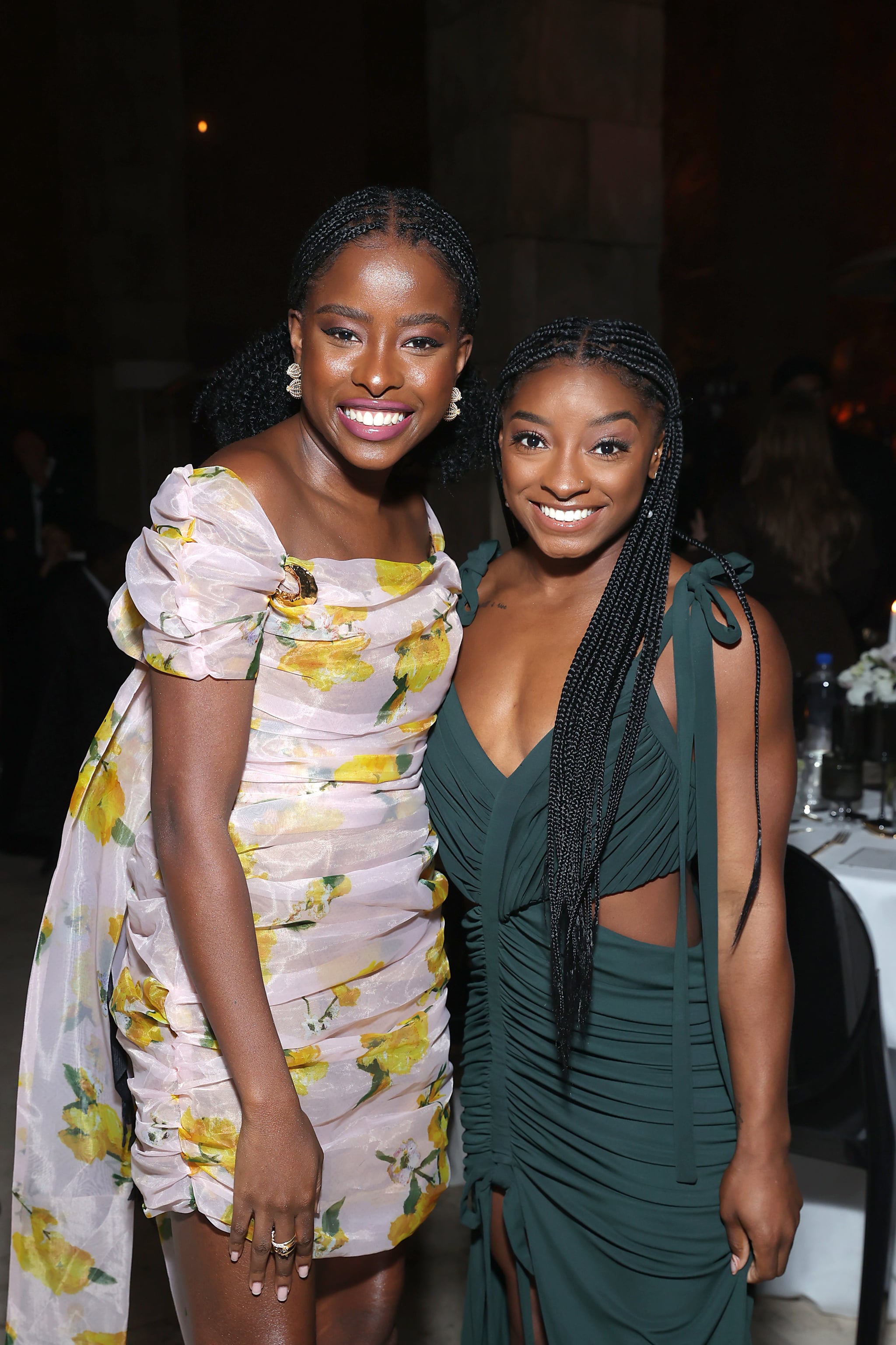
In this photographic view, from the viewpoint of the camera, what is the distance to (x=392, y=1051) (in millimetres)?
1520

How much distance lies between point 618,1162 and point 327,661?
0.78 metres

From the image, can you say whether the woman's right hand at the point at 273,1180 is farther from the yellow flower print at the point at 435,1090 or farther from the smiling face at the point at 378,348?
the smiling face at the point at 378,348

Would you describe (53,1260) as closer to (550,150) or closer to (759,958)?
(759,958)

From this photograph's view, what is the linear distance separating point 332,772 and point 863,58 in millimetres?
8037

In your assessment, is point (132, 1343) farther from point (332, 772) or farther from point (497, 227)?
point (497, 227)

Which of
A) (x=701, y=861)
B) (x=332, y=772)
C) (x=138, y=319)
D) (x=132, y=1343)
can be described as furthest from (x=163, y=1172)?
(x=138, y=319)

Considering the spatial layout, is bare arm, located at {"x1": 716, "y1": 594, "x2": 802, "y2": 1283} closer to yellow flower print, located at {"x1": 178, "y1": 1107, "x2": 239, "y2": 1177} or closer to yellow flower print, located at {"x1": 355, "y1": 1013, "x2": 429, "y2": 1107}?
yellow flower print, located at {"x1": 355, "y1": 1013, "x2": 429, "y2": 1107}

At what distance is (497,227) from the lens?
174 inches

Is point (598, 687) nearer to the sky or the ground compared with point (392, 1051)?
nearer to the sky

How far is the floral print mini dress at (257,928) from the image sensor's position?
1.33 metres

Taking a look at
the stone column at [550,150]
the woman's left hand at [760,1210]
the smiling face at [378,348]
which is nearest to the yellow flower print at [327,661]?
the smiling face at [378,348]

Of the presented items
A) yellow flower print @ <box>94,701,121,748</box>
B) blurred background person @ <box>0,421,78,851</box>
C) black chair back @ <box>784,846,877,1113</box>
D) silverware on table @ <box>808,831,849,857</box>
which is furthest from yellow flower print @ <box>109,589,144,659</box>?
blurred background person @ <box>0,421,78,851</box>

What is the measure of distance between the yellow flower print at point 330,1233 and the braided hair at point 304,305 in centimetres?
100

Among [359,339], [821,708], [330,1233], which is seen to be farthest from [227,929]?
[821,708]
